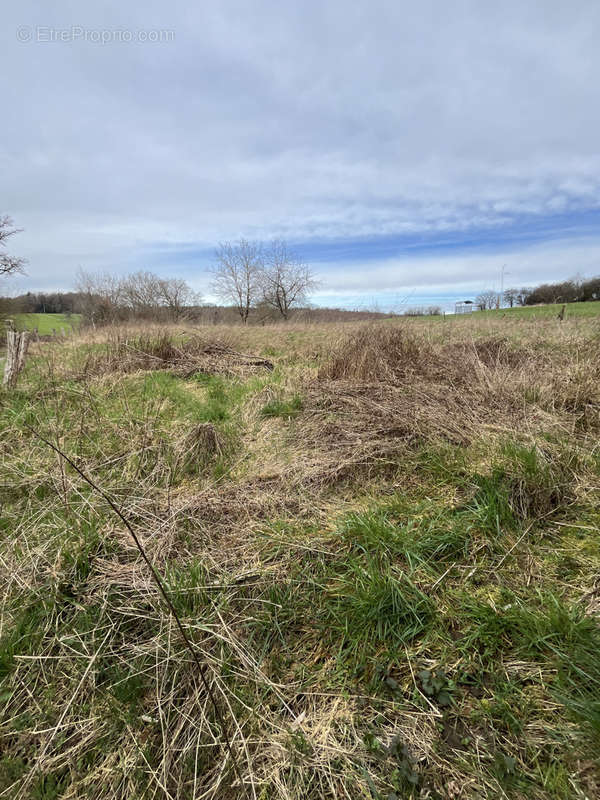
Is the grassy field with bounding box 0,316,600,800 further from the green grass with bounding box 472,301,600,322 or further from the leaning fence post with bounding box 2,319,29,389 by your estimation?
the green grass with bounding box 472,301,600,322

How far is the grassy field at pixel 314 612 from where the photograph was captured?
118 centimetres

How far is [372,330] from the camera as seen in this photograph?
6148 millimetres

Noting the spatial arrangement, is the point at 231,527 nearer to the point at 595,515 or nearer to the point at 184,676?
the point at 184,676

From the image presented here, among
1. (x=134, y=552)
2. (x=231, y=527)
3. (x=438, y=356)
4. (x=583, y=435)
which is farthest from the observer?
(x=438, y=356)

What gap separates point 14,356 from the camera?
514 centimetres

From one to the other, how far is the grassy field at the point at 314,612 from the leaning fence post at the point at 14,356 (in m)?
2.47

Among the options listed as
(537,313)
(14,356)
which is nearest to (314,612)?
(14,356)

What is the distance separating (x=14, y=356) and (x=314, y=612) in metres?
6.14

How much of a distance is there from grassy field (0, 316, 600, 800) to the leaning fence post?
2466 millimetres

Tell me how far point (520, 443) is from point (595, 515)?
68cm

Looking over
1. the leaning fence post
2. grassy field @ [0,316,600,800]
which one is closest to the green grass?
grassy field @ [0,316,600,800]

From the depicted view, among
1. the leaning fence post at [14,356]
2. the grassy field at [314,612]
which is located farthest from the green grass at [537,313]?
the leaning fence post at [14,356]

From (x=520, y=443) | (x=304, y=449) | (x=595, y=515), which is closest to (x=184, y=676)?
(x=304, y=449)

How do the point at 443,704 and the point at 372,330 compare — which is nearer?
the point at 443,704
